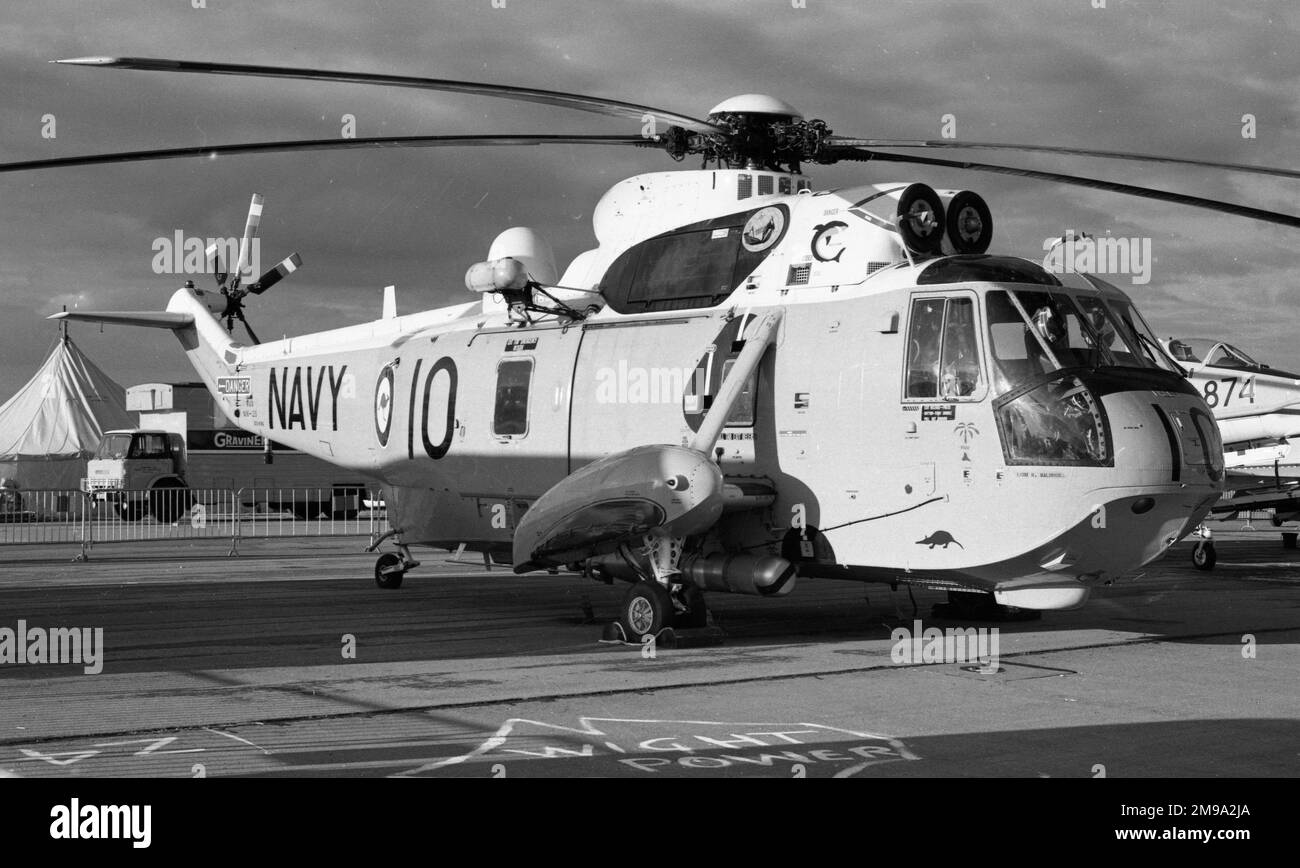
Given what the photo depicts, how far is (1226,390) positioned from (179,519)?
1080 inches

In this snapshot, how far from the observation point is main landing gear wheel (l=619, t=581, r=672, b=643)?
12672 millimetres

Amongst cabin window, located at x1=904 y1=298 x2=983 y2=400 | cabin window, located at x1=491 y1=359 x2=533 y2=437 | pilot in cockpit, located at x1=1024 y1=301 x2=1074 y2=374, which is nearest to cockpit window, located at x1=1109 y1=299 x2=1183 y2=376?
pilot in cockpit, located at x1=1024 y1=301 x2=1074 y2=374

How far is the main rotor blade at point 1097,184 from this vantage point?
11.0 m

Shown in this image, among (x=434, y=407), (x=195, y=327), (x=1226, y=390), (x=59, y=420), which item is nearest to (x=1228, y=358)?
(x=1226, y=390)

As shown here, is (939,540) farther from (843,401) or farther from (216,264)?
(216,264)

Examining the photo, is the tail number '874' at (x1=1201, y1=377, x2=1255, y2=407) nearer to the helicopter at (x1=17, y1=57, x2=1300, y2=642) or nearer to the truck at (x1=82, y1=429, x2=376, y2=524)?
the helicopter at (x1=17, y1=57, x2=1300, y2=642)

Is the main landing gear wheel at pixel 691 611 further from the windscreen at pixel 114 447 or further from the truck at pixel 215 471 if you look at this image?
the windscreen at pixel 114 447

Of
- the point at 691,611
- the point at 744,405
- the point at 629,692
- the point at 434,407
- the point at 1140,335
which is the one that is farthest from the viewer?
the point at 434,407

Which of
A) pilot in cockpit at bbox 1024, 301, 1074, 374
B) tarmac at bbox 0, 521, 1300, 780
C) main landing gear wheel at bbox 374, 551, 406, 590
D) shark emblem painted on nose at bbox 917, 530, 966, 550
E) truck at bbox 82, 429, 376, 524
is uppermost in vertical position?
pilot in cockpit at bbox 1024, 301, 1074, 374

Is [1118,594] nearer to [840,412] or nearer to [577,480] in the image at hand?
[840,412]

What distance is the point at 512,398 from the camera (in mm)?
15414

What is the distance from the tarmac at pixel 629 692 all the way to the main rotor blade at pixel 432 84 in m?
4.78

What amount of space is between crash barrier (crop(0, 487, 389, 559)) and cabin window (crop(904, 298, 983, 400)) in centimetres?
1759
